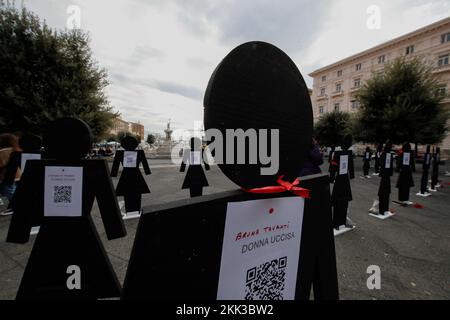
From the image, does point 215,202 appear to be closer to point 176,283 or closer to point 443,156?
point 176,283

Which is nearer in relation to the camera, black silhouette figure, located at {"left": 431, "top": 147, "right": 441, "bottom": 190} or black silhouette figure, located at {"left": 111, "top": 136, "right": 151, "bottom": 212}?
black silhouette figure, located at {"left": 111, "top": 136, "right": 151, "bottom": 212}

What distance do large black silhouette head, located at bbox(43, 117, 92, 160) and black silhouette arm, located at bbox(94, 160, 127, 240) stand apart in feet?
0.67

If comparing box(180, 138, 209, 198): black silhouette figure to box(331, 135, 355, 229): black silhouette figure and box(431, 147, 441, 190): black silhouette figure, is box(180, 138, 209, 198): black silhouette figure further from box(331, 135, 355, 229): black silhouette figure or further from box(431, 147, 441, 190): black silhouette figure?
box(431, 147, 441, 190): black silhouette figure

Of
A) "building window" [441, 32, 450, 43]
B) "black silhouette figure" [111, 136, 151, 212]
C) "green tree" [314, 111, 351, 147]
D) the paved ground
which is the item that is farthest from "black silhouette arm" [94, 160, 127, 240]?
"building window" [441, 32, 450, 43]

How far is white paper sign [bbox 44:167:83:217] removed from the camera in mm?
1560

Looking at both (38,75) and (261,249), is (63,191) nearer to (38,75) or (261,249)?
(261,249)

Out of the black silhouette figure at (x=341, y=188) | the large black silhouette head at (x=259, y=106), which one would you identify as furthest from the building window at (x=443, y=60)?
the large black silhouette head at (x=259, y=106)

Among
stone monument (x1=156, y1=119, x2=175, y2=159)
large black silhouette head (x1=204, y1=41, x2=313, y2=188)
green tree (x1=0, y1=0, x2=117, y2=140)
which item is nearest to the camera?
large black silhouette head (x1=204, y1=41, x2=313, y2=188)

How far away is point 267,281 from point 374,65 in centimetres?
4643

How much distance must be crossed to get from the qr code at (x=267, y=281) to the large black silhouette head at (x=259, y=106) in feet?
1.35

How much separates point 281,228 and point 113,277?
1.39 m

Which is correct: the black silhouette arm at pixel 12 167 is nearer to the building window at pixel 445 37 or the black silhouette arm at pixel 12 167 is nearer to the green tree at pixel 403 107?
the green tree at pixel 403 107
